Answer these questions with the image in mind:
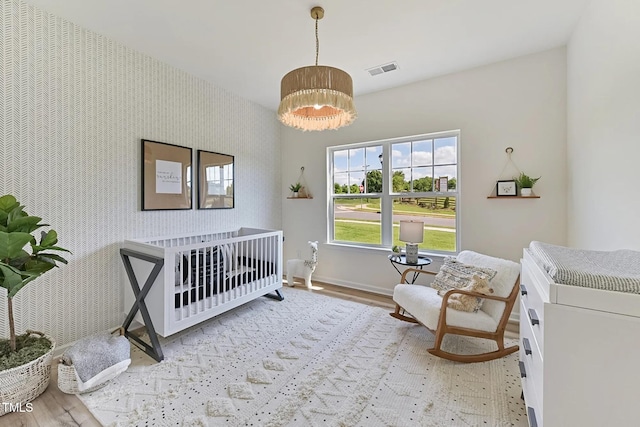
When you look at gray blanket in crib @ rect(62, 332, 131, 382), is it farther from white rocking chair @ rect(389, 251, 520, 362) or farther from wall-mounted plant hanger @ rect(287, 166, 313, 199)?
wall-mounted plant hanger @ rect(287, 166, 313, 199)

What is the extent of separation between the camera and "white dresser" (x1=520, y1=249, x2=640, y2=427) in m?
0.80

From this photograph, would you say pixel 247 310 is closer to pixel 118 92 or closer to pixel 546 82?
pixel 118 92

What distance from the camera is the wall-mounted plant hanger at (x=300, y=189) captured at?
409 centimetres

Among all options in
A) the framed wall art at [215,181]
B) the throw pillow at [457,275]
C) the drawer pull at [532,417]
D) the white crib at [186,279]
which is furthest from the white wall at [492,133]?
the drawer pull at [532,417]

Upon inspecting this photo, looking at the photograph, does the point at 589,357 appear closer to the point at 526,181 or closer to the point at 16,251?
the point at 526,181

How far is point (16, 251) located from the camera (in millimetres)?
1554

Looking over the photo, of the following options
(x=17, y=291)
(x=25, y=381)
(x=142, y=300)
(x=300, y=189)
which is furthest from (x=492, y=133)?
(x=25, y=381)

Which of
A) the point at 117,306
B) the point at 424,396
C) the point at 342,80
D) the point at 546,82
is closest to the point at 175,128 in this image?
the point at 117,306

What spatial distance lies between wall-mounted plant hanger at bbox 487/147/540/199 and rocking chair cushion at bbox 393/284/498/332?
1.29m

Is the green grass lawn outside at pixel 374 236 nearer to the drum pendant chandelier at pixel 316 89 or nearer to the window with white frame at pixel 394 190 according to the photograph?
the window with white frame at pixel 394 190

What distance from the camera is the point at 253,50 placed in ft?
8.50

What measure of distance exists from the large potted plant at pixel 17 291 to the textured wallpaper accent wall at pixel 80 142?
1.38 ft

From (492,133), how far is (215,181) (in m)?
3.27

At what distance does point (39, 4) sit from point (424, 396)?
393cm
